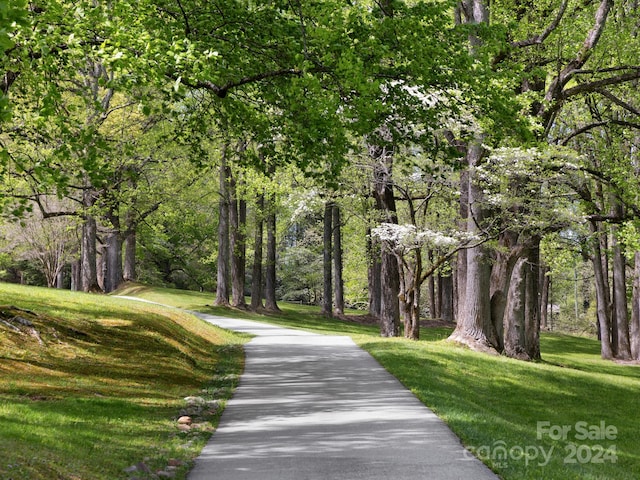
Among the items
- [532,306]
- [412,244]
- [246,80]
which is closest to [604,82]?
[412,244]

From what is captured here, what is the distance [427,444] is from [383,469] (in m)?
1.24

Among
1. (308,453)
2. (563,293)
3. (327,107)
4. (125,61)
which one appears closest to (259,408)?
(308,453)

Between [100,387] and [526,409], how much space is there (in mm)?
8259

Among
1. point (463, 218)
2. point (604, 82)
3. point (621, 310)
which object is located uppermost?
point (604, 82)

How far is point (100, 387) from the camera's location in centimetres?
1147

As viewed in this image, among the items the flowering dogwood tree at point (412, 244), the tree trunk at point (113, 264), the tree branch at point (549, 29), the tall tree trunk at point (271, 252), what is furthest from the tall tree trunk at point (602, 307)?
the tree trunk at point (113, 264)

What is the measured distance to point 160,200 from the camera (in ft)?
110

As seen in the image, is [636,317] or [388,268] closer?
[388,268]

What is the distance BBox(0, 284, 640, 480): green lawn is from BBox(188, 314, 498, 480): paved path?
0.36 m

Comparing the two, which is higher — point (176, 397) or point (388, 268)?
point (388, 268)

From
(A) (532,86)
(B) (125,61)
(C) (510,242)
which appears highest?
(A) (532,86)

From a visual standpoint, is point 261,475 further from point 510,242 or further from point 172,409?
point 510,242

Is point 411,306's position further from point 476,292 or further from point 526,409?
point 526,409

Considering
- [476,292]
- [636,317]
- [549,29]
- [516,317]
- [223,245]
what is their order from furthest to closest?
[223,245], [636,317], [516,317], [476,292], [549,29]
